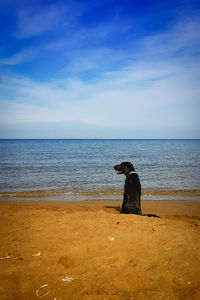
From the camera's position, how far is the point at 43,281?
295cm

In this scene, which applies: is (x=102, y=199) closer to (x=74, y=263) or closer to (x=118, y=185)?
(x=118, y=185)

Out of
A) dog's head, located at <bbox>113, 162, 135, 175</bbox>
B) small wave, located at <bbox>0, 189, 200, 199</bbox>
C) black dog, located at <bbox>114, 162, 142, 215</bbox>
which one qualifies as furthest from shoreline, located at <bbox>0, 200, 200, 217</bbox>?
dog's head, located at <bbox>113, 162, 135, 175</bbox>

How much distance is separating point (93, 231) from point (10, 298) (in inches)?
92.2

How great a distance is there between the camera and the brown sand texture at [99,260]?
2.72 metres

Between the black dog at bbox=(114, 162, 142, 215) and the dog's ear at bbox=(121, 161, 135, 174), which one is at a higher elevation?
the dog's ear at bbox=(121, 161, 135, 174)

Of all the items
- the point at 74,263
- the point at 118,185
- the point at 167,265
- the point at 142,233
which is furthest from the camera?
the point at 118,185

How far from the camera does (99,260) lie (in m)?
3.45

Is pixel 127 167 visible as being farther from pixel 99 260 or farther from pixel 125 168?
pixel 99 260

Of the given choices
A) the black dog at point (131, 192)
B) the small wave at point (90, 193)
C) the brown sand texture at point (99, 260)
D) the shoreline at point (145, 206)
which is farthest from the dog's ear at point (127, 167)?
the small wave at point (90, 193)

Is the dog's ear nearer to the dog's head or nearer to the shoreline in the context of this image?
the dog's head

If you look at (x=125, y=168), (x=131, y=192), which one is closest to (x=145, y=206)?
(x=131, y=192)

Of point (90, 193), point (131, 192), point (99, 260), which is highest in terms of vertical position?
point (131, 192)

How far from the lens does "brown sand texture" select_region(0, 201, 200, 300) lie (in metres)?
2.72

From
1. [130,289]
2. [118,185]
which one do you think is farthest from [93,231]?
[118,185]
